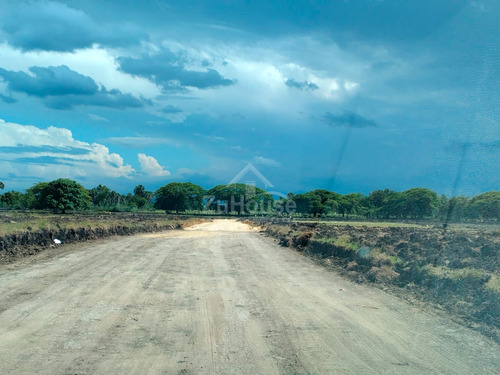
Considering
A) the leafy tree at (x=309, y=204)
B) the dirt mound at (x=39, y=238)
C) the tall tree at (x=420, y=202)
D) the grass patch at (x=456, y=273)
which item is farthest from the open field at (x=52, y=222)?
the leafy tree at (x=309, y=204)

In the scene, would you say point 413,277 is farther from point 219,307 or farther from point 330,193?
point 330,193

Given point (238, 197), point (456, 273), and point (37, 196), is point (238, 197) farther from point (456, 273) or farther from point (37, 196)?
point (456, 273)

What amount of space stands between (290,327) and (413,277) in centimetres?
601

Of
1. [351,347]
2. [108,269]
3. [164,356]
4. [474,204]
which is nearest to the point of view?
[164,356]

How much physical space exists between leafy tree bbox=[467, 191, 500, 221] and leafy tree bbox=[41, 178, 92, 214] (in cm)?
7094

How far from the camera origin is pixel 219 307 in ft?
28.3

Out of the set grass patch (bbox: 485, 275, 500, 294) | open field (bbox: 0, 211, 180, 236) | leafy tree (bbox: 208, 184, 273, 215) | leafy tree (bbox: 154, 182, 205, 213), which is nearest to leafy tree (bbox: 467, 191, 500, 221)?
open field (bbox: 0, 211, 180, 236)

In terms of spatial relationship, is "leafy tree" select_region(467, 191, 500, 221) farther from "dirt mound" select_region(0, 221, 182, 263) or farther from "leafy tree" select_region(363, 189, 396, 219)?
"dirt mound" select_region(0, 221, 182, 263)

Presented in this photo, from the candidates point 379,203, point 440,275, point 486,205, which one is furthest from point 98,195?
→ point 440,275

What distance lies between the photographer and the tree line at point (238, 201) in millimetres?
83812

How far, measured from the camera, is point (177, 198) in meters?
120

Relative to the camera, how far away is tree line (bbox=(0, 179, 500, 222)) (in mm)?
83812

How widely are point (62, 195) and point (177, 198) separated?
41.7m

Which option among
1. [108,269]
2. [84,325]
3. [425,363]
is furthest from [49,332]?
[108,269]
